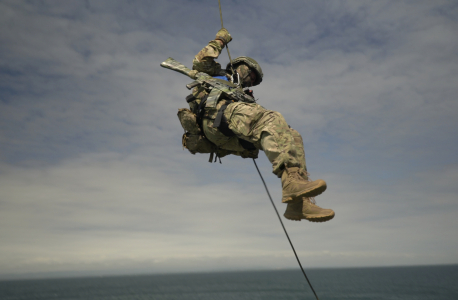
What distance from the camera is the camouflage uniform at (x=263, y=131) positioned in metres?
4.13

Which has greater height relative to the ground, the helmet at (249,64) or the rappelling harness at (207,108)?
the helmet at (249,64)

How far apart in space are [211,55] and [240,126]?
152 centimetres

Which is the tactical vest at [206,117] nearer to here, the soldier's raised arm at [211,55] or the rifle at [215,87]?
the rifle at [215,87]

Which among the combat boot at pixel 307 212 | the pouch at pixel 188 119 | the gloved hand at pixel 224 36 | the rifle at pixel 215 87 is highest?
the gloved hand at pixel 224 36

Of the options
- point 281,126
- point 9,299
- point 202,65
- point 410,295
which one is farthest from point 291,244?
point 9,299

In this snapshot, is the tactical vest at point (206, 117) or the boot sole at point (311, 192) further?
the tactical vest at point (206, 117)

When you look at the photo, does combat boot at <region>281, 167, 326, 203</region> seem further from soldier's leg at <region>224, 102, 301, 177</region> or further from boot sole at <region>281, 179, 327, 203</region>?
soldier's leg at <region>224, 102, 301, 177</region>

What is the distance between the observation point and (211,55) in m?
5.36

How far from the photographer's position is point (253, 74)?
609cm

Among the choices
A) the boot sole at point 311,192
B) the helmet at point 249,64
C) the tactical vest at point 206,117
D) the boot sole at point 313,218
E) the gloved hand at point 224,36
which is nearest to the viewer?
the boot sole at point 311,192

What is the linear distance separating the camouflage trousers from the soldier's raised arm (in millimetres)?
1092

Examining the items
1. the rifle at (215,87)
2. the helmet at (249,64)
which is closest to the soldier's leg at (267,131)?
the rifle at (215,87)

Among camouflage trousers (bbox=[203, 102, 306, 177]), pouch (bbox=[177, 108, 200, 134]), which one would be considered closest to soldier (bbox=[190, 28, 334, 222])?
camouflage trousers (bbox=[203, 102, 306, 177])

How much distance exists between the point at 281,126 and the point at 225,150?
197 centimetres
